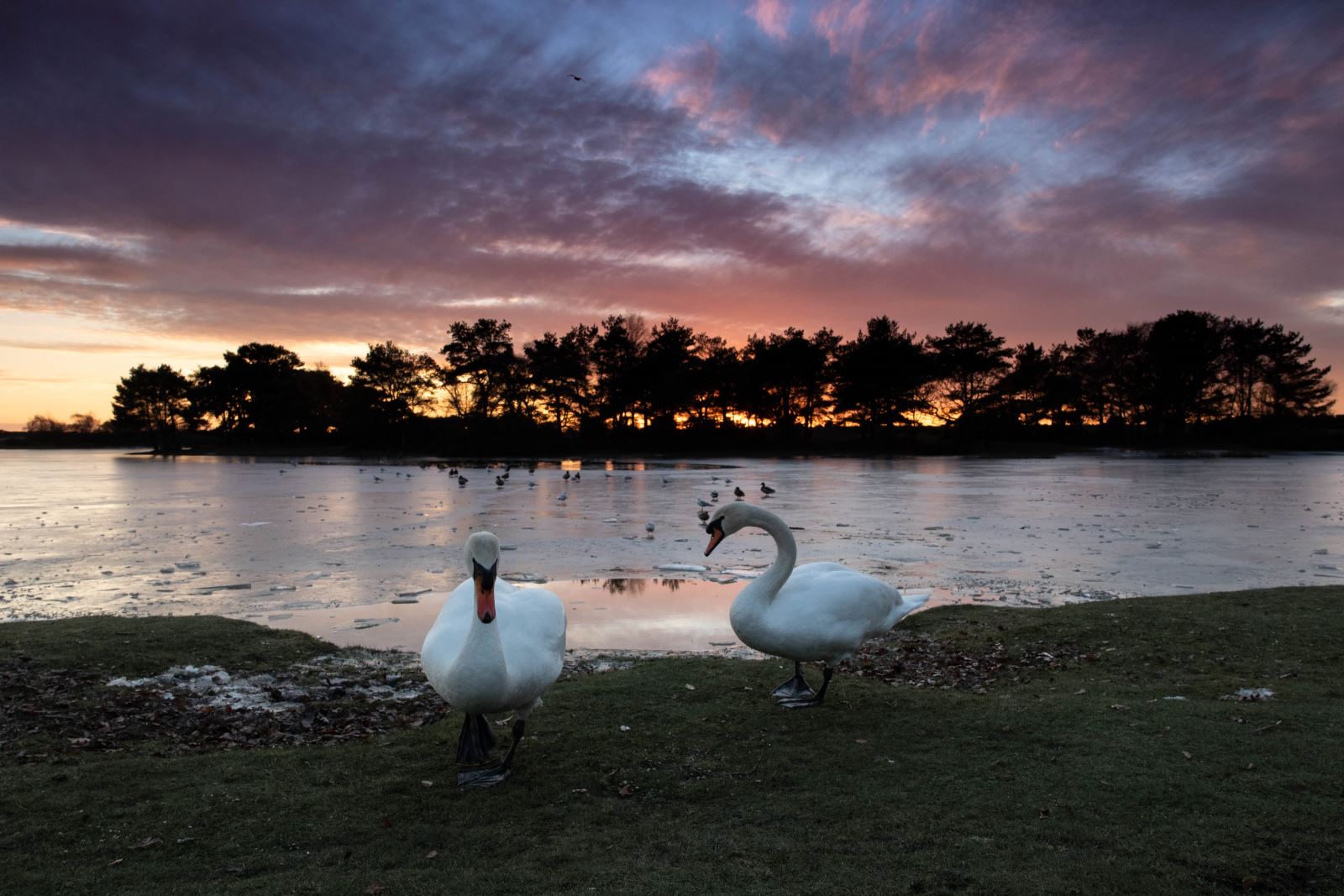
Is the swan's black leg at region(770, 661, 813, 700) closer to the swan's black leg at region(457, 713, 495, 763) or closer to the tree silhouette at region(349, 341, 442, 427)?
the swan's black leg at region(457, 713, 495, 763)

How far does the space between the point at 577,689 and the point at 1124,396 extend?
9405 cm

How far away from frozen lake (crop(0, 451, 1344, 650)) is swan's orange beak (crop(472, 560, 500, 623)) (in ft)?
13.7

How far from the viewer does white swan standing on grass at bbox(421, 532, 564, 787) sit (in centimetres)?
464

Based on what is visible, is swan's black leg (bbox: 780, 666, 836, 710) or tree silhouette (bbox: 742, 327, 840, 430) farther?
tree silhouette (bbox: 742, 327, 840, 430)

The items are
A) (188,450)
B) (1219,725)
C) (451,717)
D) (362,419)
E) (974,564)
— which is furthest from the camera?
(188,450)

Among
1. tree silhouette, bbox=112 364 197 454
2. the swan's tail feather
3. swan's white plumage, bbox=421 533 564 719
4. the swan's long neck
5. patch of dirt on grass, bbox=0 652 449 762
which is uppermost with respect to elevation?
tree silhouette, bbox=112 364 197 454

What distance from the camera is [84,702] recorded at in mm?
5945

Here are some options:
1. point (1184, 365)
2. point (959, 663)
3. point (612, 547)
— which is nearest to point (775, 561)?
point (959, 663)

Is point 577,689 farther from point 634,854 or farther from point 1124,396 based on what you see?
point 1124,396

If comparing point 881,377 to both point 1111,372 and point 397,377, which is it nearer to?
point 1111,372

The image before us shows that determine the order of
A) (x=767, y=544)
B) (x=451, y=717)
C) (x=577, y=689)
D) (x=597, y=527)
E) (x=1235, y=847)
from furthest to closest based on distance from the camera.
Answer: (x=597, y=527), (x=767, y=544), (x=577, y=689), (x=451, y=717), (x=1235, y=847)

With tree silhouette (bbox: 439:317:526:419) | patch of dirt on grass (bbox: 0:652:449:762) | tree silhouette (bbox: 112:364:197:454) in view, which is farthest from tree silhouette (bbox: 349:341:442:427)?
patch of dirt on grass (bbox: 0:652:449:762)

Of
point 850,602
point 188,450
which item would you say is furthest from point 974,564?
point 188,450

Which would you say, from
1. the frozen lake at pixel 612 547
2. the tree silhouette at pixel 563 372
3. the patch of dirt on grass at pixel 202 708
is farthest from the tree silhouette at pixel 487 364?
the patch of dirt on grass at pixel 202 708
